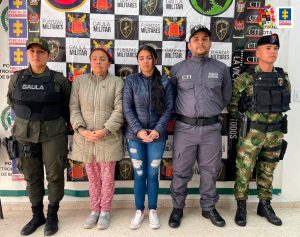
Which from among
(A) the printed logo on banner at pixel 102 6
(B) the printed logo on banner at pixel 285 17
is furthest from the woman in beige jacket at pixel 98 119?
(B) the printed logo on banner at pixel 285 17

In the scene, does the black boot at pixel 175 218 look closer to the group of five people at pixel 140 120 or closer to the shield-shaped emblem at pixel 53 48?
the group of five people at pixel 140 120

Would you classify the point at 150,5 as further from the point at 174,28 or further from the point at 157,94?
the point at 157,94

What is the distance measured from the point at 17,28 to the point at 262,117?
2.29 meters

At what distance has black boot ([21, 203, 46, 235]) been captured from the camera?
2326 millimetres

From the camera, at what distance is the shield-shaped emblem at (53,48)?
2.65 metres

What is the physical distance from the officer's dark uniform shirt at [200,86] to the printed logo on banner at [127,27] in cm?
60

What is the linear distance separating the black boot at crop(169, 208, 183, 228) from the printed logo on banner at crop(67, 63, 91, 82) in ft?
4.93

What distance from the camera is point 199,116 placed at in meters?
2.33

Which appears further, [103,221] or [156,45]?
[156,45]

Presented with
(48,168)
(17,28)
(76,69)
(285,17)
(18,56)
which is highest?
(285,17)

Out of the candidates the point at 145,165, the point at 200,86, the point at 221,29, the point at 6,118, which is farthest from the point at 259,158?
the point at 6,118

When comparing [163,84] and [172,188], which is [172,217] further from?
[163,84]

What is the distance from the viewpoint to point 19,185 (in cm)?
279

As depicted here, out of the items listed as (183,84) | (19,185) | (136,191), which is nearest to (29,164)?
(19,185)
